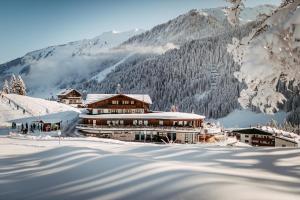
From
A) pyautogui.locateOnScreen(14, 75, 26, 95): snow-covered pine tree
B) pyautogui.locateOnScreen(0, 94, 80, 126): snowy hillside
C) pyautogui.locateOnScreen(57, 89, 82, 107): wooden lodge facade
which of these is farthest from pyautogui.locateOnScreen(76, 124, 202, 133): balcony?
pyautogui.locateOnScreen(57, 89, 82, 107): wooden lodge facade

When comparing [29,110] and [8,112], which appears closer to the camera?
[8,112]

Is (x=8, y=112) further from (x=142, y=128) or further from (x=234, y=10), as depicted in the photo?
(x=234, y=10)

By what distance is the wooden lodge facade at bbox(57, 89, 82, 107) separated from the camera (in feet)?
422

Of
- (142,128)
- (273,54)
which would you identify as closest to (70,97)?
(142,128)

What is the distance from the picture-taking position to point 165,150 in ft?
46.1

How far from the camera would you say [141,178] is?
306 inches

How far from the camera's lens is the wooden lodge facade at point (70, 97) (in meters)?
129

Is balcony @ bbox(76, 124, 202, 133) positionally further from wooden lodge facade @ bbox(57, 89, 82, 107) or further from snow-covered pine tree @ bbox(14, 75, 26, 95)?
wooden lodge facade @ bbox(57, 89, 82, 107)

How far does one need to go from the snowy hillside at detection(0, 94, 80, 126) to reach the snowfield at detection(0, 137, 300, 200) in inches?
2645

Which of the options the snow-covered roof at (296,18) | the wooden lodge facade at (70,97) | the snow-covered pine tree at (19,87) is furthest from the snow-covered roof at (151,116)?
the wooden lodge facade at (70,97)

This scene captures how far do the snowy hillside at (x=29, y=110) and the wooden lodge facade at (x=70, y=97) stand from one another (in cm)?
3103

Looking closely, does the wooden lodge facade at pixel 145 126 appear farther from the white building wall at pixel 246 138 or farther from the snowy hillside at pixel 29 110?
the white building wall at pixel 246 138

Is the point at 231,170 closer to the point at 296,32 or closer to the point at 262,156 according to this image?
the point at 262,156

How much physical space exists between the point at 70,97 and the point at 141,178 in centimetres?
12529
